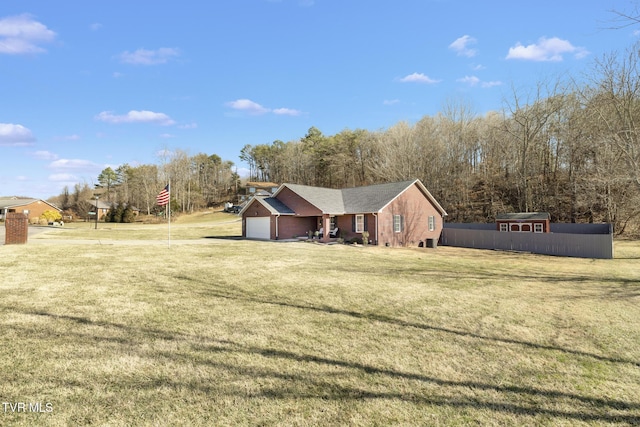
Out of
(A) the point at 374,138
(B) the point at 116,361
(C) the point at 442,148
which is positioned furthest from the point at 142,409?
(A) the point at 374,138

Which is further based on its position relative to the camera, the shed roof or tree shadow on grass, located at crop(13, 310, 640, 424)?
the shed roof

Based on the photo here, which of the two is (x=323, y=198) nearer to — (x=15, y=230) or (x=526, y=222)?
(x=526, y=222)

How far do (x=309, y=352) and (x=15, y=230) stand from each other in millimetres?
19639

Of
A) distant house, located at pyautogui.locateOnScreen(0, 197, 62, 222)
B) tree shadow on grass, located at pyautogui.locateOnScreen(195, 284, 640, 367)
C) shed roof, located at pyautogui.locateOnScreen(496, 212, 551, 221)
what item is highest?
distant house, located at pyautogui.locateOnScreen(0, 197, 62, 222)

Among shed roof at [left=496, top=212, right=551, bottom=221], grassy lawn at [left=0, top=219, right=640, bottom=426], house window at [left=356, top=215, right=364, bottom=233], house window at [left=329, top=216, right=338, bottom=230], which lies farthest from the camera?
shed roof at [left=496, top=212, right=551, bottom=221]

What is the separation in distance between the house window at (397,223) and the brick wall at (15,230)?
22.9 meters

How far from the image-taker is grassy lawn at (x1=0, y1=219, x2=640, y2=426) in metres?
3.38

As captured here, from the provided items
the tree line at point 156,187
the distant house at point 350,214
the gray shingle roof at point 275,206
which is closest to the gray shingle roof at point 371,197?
the distant house at point 350,214

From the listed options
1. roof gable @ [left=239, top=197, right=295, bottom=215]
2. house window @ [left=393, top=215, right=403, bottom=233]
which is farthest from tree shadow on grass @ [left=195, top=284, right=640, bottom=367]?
house window @ [left=393, top=215, right=403, bottom=233]

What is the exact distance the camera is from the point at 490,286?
32.8 feet

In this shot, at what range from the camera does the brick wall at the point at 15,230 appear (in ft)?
52.6

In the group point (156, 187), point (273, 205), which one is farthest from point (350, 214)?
point (156, 187)

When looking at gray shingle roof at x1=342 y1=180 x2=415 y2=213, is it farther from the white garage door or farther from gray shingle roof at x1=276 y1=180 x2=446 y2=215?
the white garage door

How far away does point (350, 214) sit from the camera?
81.3 ft
